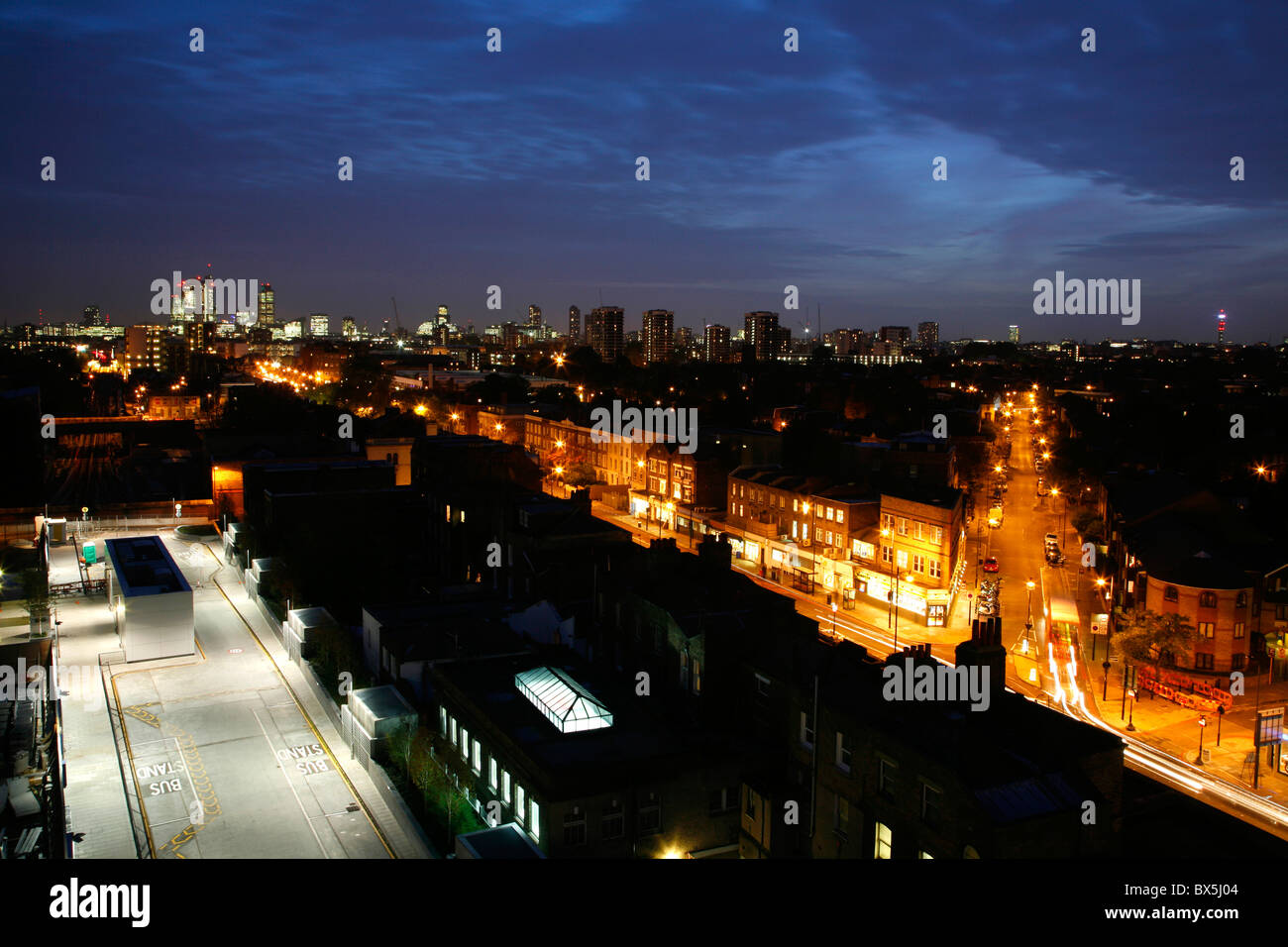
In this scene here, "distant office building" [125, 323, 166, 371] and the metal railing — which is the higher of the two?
"distant office building" [125, 323, 166, 371]

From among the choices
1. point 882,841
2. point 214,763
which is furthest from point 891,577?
point 214,763

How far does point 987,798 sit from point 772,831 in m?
3.88

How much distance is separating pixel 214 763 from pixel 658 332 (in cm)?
14041

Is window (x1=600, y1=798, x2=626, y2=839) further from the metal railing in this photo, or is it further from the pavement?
the metal railing

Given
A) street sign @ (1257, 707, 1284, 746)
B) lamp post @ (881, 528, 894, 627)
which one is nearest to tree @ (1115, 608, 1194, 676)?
street sign @ (1257, 707, 1284, 746)

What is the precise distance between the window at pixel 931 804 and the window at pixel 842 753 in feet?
4.91

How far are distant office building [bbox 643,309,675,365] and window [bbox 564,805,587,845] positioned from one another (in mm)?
141369

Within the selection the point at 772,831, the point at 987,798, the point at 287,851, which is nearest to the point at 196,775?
the point at 287,851

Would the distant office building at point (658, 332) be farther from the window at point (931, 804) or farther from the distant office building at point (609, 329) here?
the window at point (931, 804)

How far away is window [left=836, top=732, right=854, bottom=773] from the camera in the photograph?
492 inches

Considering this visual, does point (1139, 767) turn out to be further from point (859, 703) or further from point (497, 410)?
point (497, 410)

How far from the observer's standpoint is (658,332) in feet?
505

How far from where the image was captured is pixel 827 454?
42750 mm

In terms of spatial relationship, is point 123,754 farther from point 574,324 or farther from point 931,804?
point 574,324
